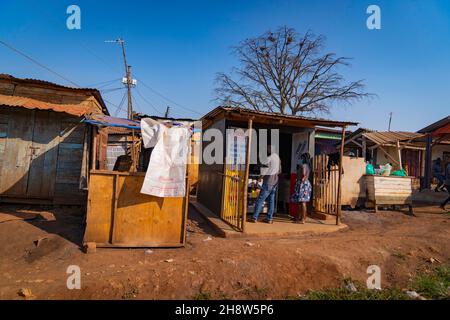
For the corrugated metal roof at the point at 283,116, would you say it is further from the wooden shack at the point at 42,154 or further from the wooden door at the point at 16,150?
the wooden door at the point at 16,150

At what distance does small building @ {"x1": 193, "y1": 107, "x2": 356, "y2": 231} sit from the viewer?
6301 millimetres

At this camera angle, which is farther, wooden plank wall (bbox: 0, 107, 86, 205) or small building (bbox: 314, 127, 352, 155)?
small building (bbox: 314, 127, 352, 155)

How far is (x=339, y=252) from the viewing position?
4840 mm

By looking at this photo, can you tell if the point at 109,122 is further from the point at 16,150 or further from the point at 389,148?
the point at 389,148

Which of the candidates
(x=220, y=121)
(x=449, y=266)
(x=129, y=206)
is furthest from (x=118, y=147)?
(x=449, y=266)

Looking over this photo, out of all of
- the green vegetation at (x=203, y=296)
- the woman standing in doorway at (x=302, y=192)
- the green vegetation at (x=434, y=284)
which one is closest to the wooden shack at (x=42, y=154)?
the green vegetation at (x=203, y=296)

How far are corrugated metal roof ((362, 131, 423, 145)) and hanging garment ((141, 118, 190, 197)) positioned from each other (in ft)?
37.1

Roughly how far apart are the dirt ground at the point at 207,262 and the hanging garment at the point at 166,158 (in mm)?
1112

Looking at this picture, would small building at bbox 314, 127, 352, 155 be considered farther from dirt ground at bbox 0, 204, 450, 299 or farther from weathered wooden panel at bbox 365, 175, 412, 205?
dirt ground at bbox 0, 204, 450, 299

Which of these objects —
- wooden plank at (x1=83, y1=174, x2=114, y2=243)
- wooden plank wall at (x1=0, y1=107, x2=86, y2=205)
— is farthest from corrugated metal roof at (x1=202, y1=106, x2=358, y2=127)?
wooden plank wall at (x1=0, y1=107, x2=86, y2=205)

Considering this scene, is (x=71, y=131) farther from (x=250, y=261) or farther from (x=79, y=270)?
(x=250, y=261)

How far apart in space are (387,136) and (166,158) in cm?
1280

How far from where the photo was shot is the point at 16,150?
7668 mm

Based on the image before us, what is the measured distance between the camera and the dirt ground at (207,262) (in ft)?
11.7
